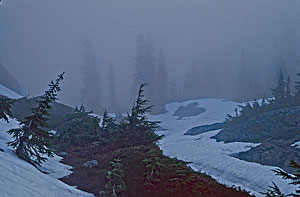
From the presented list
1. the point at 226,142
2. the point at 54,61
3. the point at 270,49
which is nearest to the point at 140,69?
the point at 226,142

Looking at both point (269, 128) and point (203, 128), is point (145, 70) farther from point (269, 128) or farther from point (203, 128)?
point (269, 128)

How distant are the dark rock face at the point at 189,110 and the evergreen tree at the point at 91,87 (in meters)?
22.5

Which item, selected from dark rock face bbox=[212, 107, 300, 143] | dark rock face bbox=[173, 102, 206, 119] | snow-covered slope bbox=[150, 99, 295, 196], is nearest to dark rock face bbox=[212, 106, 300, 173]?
dark rock face bbox=[212, 107, 300, 143]

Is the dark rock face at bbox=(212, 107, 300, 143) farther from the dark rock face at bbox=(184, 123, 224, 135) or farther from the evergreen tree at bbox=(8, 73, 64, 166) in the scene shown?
the evergreen tree at bbox=(8, 73, 64, 166)

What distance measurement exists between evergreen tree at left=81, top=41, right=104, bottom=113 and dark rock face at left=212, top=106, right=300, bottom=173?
46.8 meters

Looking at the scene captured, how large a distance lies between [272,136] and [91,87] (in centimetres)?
6021

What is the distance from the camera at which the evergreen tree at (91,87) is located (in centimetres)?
7359

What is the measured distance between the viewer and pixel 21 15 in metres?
154

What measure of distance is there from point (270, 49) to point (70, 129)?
388ft

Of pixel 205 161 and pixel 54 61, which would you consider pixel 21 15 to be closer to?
pixel 54 61

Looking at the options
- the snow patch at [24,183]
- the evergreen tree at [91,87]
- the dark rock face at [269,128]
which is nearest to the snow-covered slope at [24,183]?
the snow patch at [24,183]

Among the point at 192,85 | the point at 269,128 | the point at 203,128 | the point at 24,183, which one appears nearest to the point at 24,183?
the point at 24,183

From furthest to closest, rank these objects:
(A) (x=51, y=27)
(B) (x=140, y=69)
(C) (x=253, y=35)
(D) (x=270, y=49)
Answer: (A) (x=51, y=27) → (C) (x=253, y=35) → (D) (x=270, y=49) → (B) (x=140, y=69)

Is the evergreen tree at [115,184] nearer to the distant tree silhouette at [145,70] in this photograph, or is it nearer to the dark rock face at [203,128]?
the dark rock face at [203,128]
